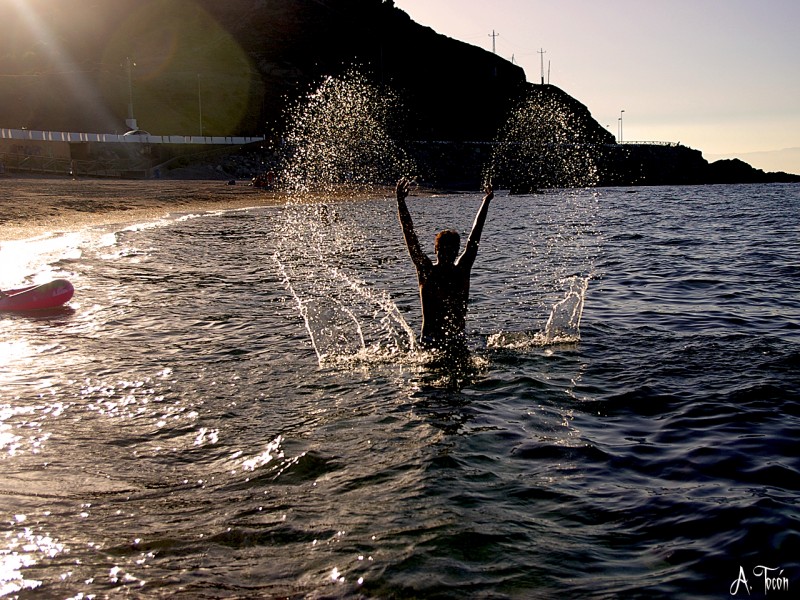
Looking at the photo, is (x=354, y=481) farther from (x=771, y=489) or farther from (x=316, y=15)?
(x=316, y=15)

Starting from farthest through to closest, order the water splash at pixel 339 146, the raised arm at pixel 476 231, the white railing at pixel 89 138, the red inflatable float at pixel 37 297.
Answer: the water splash at pixel 339 146 → the white railing at pixel 89 138 → the red inflatable float at pixel 37 297 → the raised arm at pixel 476 231

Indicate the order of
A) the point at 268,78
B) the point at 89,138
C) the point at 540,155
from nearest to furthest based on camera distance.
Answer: the point at 89,138 < the point at 540,155 < the point at 268,78

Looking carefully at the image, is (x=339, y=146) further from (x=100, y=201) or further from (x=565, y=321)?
(x=565, y=321)

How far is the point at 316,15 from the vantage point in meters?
130

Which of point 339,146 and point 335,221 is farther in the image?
point 339,146

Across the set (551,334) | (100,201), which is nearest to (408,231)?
(551,334)

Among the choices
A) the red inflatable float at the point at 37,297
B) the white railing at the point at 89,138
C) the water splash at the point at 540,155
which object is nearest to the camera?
the red inflatable float at the point at 37,297

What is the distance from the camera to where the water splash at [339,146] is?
63.8m

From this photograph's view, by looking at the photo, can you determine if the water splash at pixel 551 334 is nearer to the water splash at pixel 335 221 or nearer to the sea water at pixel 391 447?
the sea water at pixel 391 447

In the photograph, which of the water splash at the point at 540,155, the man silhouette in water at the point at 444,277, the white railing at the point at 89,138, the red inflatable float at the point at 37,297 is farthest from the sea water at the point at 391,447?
the water splash at the point at 540,155

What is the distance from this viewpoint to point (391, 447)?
6.30 m

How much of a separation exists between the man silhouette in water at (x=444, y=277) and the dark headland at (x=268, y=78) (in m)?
55.5

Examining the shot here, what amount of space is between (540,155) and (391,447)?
103280mm

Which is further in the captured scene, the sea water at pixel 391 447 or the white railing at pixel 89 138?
the white railing at pixel 89 138
